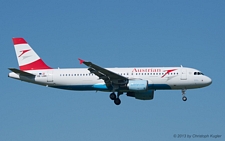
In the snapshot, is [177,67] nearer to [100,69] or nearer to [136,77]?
[136,77]

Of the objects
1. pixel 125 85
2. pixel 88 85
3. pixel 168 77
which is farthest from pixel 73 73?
pixel 168 77

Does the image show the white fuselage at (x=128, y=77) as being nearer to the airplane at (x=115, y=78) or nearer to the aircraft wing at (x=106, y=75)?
the airplane at (x=115, y=78)

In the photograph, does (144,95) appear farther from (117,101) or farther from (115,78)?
(115,78)

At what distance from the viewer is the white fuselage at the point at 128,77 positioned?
55438 mm

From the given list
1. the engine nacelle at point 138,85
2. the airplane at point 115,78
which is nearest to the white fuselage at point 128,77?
the airplane at point 115,78

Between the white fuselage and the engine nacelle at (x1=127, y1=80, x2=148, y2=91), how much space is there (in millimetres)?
987

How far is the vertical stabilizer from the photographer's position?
60.4 meters

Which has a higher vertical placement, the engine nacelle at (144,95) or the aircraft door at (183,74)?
the aircraft door at (183,74)

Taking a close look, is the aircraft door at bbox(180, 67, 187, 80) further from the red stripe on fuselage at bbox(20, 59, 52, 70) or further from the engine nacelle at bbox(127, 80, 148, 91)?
the red stripe on fuselage at bbox(20, 59, 52, 70)

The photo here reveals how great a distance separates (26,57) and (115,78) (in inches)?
488

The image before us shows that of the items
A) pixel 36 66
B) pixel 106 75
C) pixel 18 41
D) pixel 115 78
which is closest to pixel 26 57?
pixel 36 66

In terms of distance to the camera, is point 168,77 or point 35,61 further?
point 35,61

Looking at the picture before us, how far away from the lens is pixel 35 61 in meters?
60.8

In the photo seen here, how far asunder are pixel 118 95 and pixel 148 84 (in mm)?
4057
